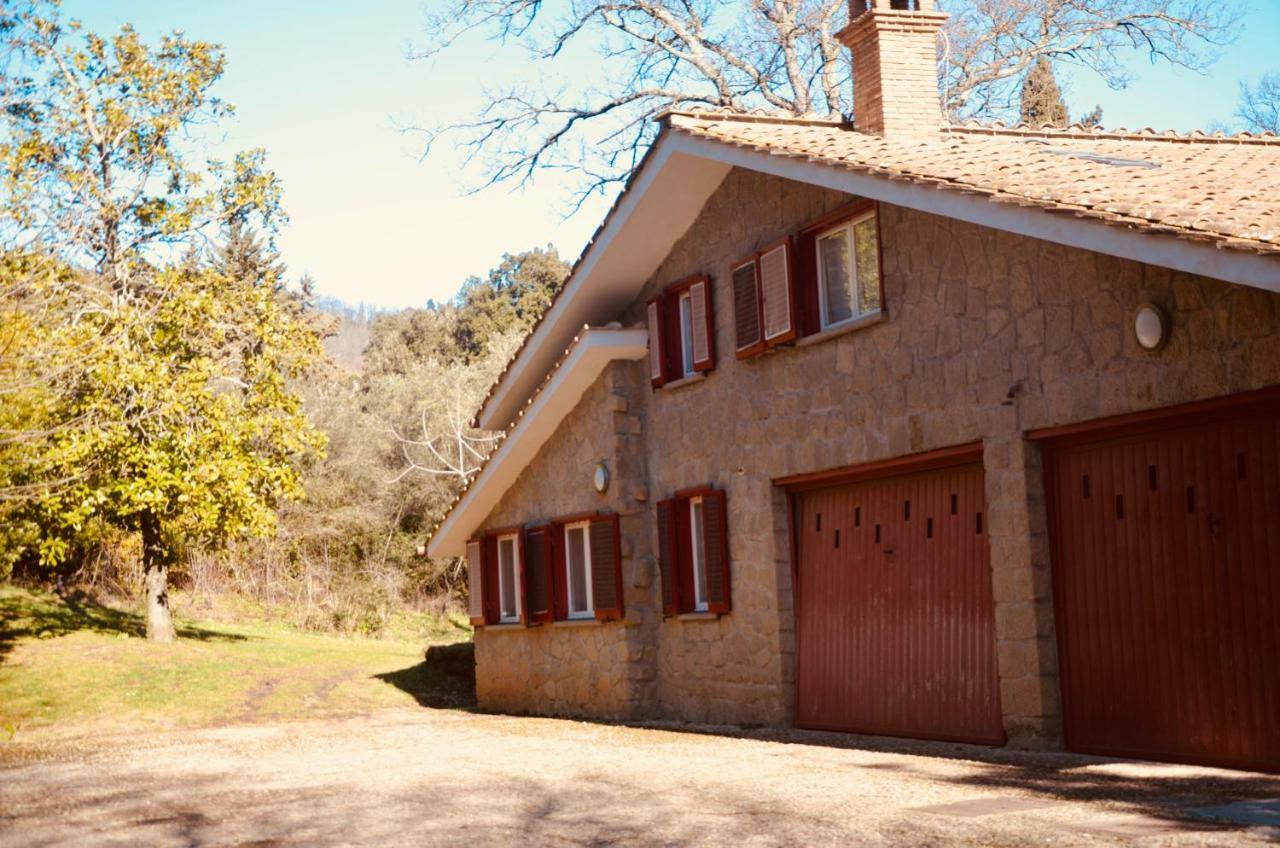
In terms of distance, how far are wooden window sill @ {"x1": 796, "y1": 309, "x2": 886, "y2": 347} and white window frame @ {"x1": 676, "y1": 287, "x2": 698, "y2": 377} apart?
2470 millimetres

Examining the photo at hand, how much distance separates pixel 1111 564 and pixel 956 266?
2668 millimetres

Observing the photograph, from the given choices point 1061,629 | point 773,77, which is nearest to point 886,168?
point 1061,629

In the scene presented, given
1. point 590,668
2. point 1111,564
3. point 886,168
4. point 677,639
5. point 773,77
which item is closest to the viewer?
point 1111,564

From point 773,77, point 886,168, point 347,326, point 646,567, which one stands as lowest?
point 646,567

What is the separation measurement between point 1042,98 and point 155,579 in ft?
67.4

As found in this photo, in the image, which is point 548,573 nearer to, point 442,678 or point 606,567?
point 606,567

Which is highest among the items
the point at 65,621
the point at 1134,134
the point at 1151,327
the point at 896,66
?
the point at 896,66

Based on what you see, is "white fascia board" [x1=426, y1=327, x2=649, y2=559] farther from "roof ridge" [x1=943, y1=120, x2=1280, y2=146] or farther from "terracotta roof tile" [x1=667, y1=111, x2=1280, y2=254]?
"roof ridge" [x1=943, y1=120, x2=1280, y2=146]

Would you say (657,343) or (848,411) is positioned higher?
(657,343)

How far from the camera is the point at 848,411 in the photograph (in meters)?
13.0

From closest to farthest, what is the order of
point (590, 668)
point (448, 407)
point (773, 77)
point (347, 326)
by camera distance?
point (590, 668)
point (773, 77)
point (448, 407)
point (347, 326)

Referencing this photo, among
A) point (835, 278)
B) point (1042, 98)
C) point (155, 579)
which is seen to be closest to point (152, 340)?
point (155, 579)

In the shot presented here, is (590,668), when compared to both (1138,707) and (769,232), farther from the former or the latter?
(1138,707)

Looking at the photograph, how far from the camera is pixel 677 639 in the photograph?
15.9m
